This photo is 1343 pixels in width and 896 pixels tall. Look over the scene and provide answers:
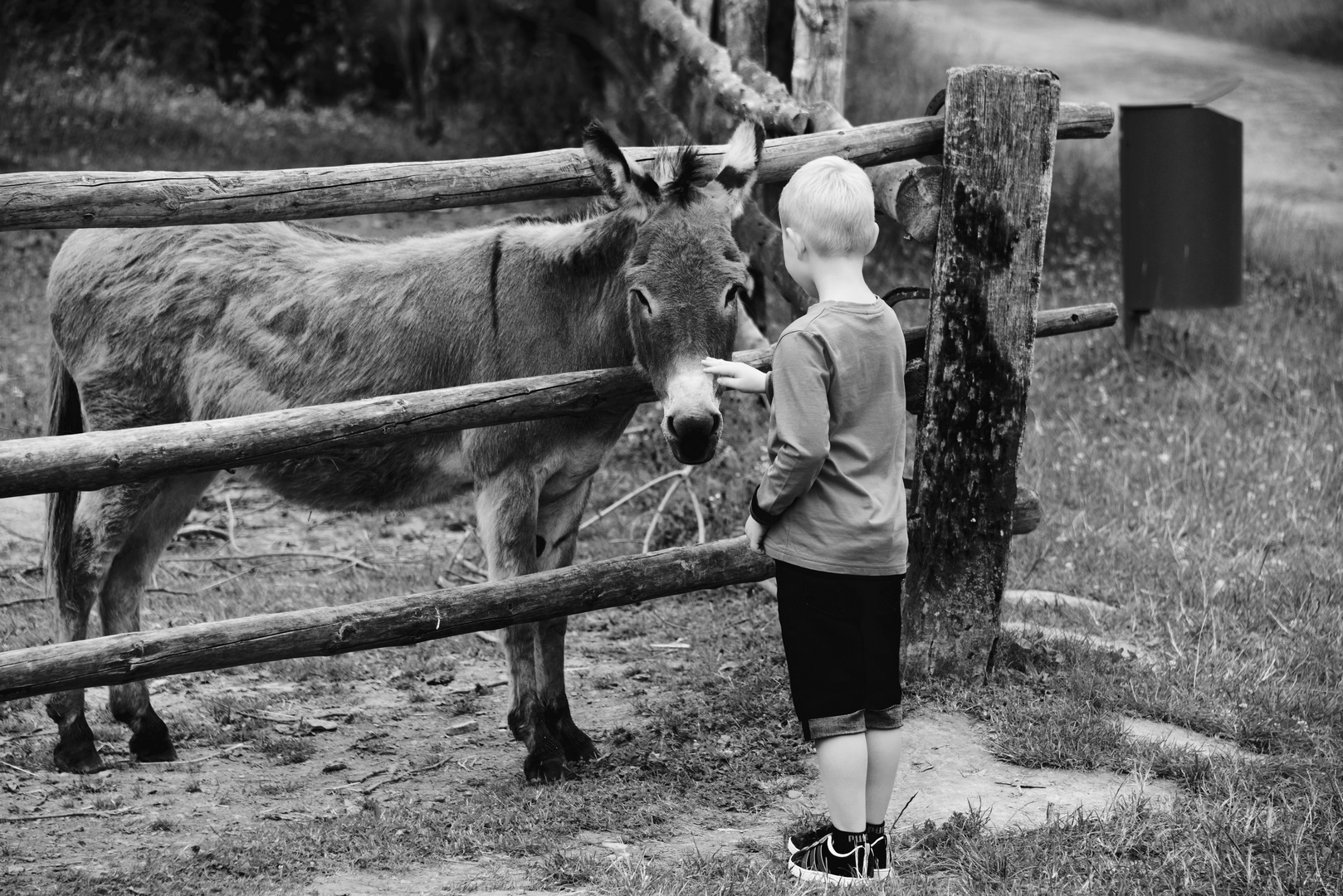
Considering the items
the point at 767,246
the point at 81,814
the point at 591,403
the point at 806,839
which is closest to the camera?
the point at 806,839

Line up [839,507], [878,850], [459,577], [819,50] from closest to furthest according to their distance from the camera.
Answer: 1. [839,507]
2. [878,850]
3. [459,577]
4. [819,50]

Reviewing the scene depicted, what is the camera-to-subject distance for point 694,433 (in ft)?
10.4

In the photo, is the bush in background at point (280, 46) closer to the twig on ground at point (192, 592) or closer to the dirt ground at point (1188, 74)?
the dirt ground at point (1188, 74)

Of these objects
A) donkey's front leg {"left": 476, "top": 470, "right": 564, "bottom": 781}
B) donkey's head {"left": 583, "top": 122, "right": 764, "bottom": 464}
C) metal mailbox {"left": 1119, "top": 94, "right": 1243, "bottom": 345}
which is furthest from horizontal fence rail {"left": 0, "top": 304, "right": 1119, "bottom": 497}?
metal mailbox {"left": 1119, "top": 94, "right": 1243, "bottom": 345}

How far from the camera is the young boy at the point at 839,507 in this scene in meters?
2.84

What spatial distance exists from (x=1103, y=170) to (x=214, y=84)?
10088 millimetres

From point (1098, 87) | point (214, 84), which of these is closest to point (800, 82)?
point (1098, 87)

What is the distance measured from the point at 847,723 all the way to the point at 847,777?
0.41 ft

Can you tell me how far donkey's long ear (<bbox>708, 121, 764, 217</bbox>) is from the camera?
3.53 metres

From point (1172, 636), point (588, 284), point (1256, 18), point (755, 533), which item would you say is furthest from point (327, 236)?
point (1256, 18)

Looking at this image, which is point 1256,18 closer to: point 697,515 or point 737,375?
point 697,515

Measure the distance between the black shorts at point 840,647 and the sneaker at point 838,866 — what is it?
266 mm

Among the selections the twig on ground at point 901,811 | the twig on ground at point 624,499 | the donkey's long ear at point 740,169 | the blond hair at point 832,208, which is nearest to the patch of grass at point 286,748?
the twig on ground at point 624,499

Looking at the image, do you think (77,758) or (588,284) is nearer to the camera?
(588,284)
